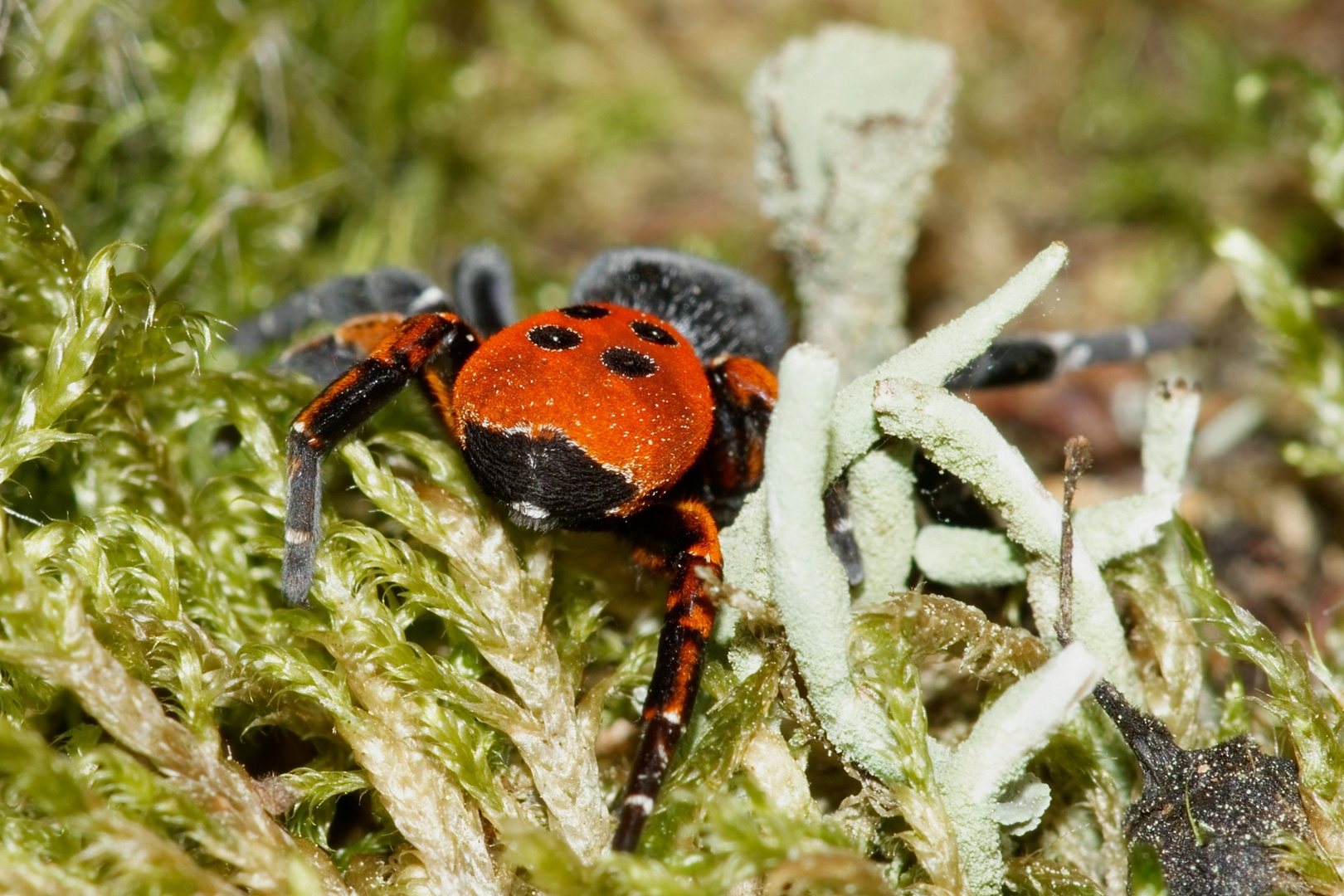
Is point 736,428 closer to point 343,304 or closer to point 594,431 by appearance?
point 594,431

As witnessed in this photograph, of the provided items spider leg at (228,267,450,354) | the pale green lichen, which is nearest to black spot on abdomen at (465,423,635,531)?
the pale green lichen

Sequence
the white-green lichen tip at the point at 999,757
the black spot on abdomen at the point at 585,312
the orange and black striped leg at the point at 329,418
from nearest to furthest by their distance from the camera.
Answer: the white-green lichen tip at the point at 999,757 → the orange and black striped leg at the point at 329,418 → the black spot on abdomen at the point at 585,312

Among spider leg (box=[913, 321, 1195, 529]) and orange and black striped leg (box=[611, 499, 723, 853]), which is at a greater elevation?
orange and black striped leg (box=[611, 499, 723, 853])

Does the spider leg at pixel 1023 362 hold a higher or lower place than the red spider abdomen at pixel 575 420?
lower

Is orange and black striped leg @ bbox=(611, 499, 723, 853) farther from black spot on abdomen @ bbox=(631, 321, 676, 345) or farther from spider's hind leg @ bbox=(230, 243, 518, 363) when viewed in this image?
spider's hind leg @ bbox=(230, 243, 518, 363)

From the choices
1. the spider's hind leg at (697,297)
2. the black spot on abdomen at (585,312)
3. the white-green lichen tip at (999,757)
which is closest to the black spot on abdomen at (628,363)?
the black spot on abdomen at (585,312)

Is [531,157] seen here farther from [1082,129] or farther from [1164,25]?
[1164,25]

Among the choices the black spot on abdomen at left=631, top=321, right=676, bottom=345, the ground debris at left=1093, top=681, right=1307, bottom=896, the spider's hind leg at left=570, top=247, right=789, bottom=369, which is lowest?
the ground debris at left=1093, top=681, right=1307, bottom=896

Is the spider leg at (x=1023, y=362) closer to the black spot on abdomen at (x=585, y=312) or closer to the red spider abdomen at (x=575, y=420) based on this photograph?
the red spider abdomen at (x=575, y=420)
